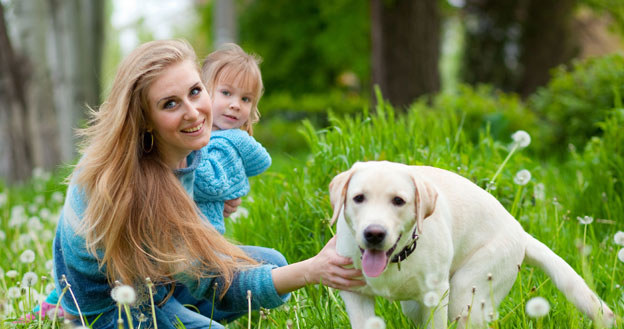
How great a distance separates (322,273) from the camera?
2.61 m

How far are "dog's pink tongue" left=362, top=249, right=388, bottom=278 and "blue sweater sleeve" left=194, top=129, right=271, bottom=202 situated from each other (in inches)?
47.8

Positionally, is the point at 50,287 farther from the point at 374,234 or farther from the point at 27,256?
the point at 374,234

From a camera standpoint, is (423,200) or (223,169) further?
(223,169)

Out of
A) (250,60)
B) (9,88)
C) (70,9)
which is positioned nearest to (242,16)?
(70,9)

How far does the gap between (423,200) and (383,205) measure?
15cm

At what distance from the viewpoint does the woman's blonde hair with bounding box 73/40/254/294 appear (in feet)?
8.88

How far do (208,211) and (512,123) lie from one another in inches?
204

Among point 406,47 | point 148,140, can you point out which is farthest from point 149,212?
point 406,47

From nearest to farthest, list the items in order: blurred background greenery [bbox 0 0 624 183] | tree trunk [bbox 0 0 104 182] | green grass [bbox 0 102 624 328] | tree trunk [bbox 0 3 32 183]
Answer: green grass [bbox 0 102 624 328], blurred background greenery [bbox 0 0 624 183], tree trunk [bbox 0 3 32 183], tree trunk [bbox 0 0 104 182]

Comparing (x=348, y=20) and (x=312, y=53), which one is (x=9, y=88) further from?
(x=312, y=53)

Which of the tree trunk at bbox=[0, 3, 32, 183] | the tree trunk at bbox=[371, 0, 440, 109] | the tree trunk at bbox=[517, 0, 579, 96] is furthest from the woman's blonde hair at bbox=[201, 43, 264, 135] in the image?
the tree trunk at bbox=[517, 0, 579, 96]

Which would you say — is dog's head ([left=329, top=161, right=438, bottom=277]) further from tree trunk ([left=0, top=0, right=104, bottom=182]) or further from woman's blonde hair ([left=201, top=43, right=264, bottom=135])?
tree trunk ([left=0, top=0, right=104, bottom=182])

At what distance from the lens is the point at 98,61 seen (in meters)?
12.2

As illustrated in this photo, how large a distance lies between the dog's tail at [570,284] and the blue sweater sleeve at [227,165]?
1522mm
